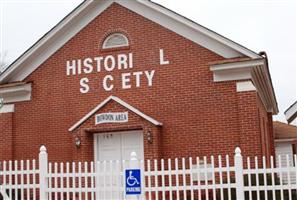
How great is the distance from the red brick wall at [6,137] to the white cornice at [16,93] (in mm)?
533

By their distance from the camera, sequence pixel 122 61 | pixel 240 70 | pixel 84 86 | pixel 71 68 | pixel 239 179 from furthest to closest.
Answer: pixel 71 68 < pixel 84 86 < pixel 122 61 < pixel 240 70 < pixel 239 179

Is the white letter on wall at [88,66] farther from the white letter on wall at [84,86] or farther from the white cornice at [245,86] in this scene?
the white cornice at [245,86]

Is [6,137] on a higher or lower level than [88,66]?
lower

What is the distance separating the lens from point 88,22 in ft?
52.6

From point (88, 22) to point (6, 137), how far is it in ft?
15.3

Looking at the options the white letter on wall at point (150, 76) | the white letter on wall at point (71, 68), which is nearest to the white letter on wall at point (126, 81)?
the white letter on wall at point (150, 76)

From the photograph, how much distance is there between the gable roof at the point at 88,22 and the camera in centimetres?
1427

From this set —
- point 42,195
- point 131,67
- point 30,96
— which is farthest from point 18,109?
point 42,195

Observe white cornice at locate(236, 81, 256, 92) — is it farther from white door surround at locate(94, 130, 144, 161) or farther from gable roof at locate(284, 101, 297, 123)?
white door surround at locate(94, 130, 144, 161)

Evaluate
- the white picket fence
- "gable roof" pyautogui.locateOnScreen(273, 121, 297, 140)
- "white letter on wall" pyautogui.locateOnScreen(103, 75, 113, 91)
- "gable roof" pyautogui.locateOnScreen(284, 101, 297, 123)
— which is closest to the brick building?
"white letter on wall" pyautogui.locateOnScreen(103, 75, 113, 91)

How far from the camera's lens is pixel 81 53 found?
15930mm

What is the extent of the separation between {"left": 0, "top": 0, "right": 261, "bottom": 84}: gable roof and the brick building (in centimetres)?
3

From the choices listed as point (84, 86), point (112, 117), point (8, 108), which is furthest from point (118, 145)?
point (8, 108)

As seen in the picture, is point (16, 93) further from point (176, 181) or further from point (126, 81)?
point (176, 181)
